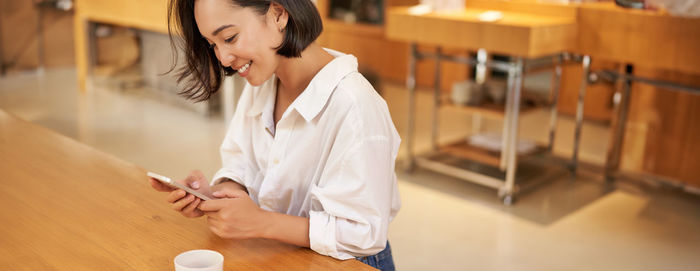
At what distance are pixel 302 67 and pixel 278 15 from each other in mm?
132

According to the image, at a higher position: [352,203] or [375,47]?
[352,203]

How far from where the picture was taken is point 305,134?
1095 millimetres

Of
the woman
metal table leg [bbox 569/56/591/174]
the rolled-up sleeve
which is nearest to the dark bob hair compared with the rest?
the woman

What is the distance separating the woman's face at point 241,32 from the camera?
995mm

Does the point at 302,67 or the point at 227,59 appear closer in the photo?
the point at 227,59

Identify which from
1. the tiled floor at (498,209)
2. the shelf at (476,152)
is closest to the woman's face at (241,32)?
the tiled floor at (498,209)

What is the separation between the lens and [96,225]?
106 centimetres

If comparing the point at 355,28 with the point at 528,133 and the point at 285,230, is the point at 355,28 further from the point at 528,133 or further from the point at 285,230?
the point at 285,230

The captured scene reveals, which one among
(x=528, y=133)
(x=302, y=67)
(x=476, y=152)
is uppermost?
(x=302, y=67)

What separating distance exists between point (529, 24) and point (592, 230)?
0.87 meters

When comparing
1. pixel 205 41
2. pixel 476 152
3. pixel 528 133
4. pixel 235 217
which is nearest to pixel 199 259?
pixel 235 217

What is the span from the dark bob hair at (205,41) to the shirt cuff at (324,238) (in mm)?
287

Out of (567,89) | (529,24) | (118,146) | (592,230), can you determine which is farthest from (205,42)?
(567,89)

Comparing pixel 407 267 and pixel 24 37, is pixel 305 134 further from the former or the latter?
pixel 24 37
